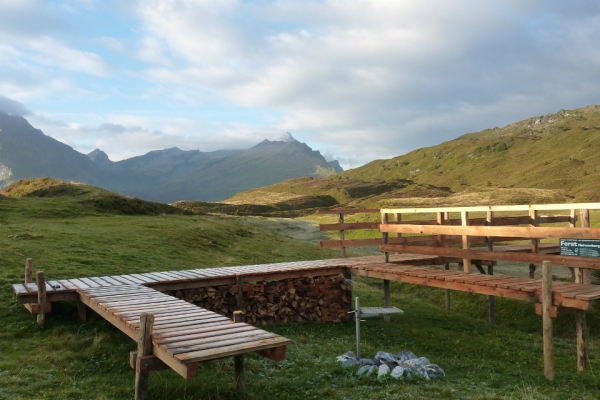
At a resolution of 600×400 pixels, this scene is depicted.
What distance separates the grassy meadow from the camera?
7.70 m

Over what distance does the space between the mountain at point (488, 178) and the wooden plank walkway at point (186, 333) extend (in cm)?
5444

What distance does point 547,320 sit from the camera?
9.36m

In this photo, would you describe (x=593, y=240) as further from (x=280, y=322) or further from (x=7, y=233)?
(x=7, y=233)

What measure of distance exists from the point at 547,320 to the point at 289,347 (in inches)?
207

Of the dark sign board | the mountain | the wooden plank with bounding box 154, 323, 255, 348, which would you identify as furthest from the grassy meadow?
the mountain

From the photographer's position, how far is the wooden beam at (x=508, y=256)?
10.2m

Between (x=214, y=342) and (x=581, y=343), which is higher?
(x=214, y=342)

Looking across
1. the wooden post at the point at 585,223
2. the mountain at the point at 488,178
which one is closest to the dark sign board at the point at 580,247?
the wooden post at the point at 585,223

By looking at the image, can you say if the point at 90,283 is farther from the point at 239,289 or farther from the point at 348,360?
the point at 348,360

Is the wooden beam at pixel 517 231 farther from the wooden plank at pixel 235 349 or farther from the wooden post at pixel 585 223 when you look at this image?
the wooden plank at pixel 235 349

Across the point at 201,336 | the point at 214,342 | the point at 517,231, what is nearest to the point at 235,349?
the point at 214,342

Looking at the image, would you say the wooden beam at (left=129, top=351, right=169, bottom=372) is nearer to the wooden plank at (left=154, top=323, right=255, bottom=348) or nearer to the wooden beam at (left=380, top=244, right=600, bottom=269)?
the wooden plank at (left=154, top=323, right=255, bottom=348)

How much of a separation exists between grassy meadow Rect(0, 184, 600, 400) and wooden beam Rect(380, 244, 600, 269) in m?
2.15

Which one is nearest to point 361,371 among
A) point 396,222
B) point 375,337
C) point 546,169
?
point 375,337
